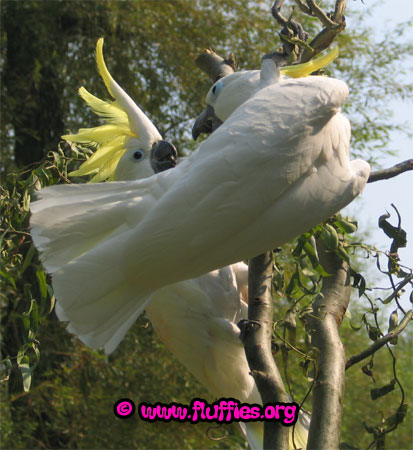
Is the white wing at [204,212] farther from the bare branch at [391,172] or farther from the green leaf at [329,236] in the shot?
the bare branch at [391,172]

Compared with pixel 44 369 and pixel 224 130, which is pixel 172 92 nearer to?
pixel 44 369

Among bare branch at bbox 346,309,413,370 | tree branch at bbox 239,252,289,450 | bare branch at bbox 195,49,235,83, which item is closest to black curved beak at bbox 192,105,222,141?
bare branch at bbox 195,49,235,83

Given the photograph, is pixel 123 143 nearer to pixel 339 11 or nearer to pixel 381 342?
pixel 339 11

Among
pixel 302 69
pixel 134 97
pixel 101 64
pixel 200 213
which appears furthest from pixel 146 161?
pixel 134 97

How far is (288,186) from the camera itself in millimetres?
952

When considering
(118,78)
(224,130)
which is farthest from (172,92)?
(224,130)

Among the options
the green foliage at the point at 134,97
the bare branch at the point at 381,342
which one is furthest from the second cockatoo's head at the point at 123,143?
the green foliage at the point at 134,97

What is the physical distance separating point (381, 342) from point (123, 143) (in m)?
0.67

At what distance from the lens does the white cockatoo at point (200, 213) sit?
934 mm

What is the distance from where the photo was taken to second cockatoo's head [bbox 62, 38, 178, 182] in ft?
4.68

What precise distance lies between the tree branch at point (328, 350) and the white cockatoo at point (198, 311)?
196 mm

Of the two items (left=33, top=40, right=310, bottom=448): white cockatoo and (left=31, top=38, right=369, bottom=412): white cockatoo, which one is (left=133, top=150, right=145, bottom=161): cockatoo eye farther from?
(left=31, top=38, right=369, bottom=412): white cockatoo

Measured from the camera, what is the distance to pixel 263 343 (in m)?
1.15

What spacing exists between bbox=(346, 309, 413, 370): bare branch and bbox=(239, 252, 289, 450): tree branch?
0.17m
